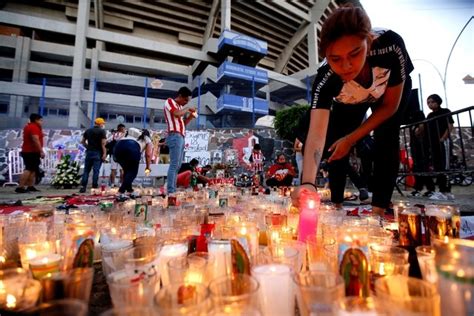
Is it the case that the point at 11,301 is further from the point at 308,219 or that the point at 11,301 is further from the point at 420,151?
the point at 420,151

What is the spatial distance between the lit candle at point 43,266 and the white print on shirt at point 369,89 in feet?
6.87

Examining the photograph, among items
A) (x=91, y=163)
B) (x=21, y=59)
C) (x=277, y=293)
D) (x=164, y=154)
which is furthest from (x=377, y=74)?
(x=21, y=59)

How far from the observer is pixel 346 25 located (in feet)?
4.91

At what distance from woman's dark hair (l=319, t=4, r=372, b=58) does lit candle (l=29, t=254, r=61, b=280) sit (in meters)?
1.69

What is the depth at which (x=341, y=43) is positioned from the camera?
1.53 meters

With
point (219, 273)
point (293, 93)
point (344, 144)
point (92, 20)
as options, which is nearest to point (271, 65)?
point (293, 93)

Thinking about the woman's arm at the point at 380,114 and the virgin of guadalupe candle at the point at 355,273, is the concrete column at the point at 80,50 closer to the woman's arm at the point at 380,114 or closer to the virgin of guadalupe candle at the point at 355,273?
the woman's arm at the point at 380,114

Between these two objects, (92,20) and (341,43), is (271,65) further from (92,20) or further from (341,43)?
(341,43)

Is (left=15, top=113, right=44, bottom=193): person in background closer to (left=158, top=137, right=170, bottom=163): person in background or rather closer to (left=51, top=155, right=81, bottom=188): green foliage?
(left=51, top=155, right=81, bottom=188): green foliage

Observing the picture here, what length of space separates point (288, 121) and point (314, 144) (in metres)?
9.86

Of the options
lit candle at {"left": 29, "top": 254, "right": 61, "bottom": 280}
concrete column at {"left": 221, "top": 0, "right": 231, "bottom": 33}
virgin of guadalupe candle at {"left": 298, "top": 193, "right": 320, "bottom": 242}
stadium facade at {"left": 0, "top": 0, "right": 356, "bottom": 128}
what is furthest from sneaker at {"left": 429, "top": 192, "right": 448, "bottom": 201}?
concrete column at {"left": 221, "top": 0, "right": 231, "bottom": 33}

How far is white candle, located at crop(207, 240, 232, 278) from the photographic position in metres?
0.99

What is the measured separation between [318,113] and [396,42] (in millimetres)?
744

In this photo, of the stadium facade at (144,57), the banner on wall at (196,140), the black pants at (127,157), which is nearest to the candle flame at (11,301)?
the black pants at (127,157)
